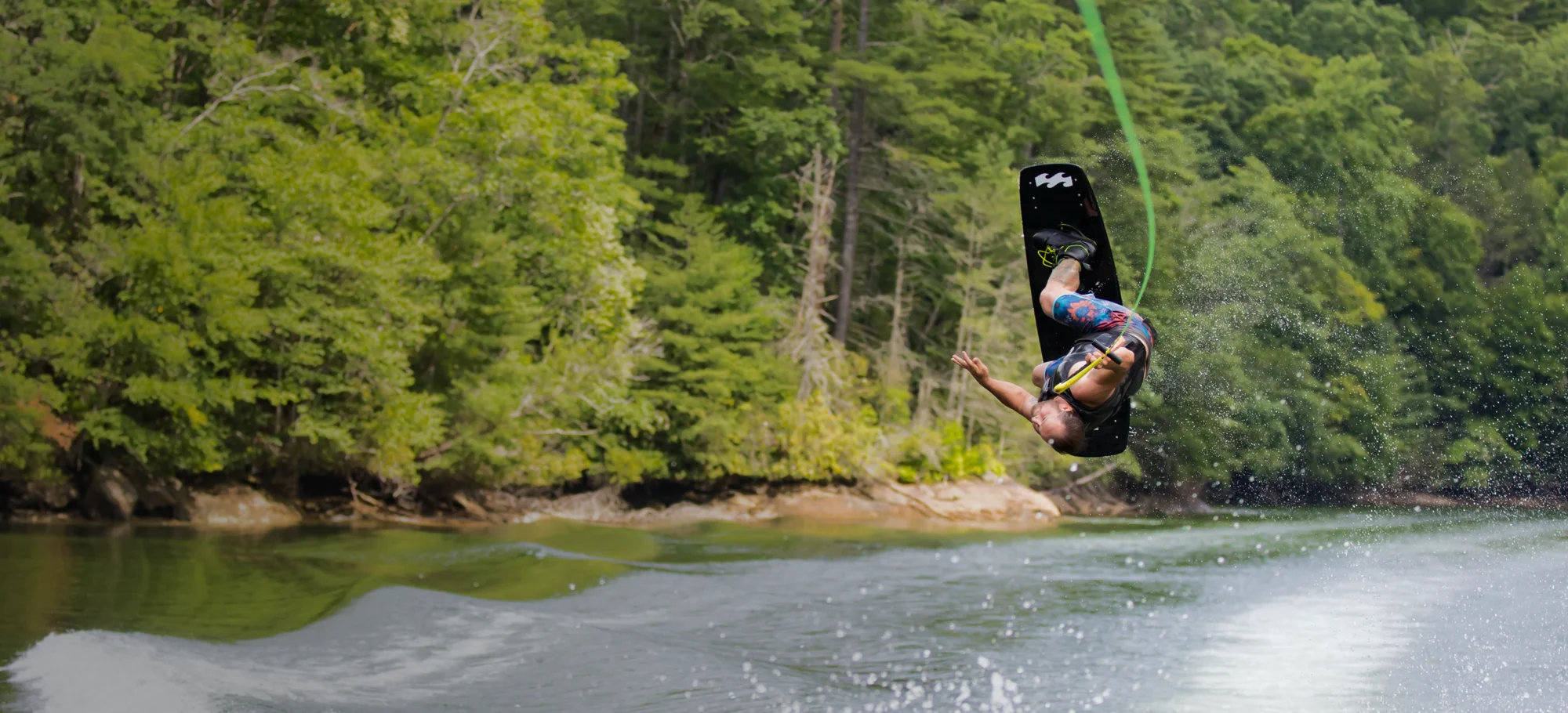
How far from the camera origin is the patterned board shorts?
7848 millimetres

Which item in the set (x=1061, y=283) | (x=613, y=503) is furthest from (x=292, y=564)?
(x=1061, y=283)

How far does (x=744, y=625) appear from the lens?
16.3m

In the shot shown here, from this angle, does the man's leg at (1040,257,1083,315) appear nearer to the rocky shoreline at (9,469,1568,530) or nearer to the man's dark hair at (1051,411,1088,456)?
the man's dark hair at (1051,411,1088,456)

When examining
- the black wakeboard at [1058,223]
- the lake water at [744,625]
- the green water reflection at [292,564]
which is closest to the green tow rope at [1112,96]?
the black wakeboard at [1058,223]

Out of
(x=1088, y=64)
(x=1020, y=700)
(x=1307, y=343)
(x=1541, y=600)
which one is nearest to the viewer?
(x=1020, y=700)

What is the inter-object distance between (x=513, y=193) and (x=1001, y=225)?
12.1 m

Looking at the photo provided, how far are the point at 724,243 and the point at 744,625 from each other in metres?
14.8

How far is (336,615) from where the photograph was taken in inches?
602

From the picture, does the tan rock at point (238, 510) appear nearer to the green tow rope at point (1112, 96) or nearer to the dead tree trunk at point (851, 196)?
the dead tree trunk at point (851, 196)

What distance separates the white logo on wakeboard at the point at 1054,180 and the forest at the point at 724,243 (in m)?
13.8

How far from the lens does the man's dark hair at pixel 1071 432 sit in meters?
7.82

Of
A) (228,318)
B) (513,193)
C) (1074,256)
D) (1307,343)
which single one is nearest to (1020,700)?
(1074,256)

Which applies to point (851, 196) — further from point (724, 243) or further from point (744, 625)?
point (744, 625)

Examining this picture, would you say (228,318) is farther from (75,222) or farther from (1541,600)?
(1541,600)
